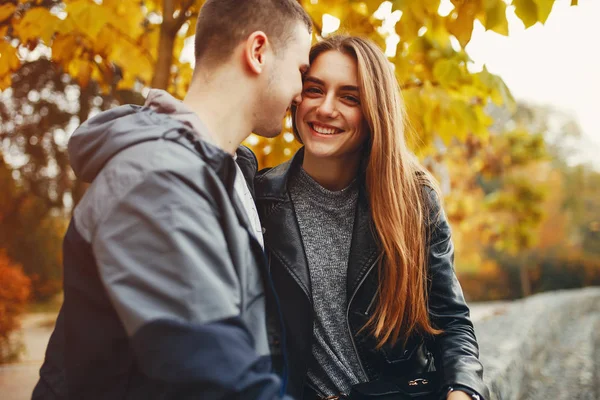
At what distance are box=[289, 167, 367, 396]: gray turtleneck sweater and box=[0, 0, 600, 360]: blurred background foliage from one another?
0.57 metres

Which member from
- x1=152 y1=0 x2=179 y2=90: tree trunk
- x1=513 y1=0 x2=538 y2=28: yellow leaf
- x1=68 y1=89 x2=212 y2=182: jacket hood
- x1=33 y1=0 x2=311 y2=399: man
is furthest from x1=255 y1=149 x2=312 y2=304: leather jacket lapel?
x1=513 y1=0 x2=538 y2=28: yellow leaf

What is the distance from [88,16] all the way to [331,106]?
1.04 m

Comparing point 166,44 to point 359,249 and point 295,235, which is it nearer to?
point 295,235

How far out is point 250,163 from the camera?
7.07 feet

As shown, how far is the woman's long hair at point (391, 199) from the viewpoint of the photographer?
6.79 ft

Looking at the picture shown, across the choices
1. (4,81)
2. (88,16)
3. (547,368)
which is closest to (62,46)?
(88,16)

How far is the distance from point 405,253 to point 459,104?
2.70 ft

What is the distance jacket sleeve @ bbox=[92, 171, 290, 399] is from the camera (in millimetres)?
1060

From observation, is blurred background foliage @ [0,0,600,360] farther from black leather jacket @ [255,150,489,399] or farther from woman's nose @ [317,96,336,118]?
black leather jacket @ [255,150,489,399]

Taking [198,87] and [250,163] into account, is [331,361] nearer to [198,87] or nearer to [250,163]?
[250,163]

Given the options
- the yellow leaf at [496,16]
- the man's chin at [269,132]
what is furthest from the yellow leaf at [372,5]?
the man's chin at [269,132]

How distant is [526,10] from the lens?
1754mm

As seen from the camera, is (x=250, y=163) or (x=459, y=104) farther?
(x=459, y=104)

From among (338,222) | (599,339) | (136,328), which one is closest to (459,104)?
(338,222)
